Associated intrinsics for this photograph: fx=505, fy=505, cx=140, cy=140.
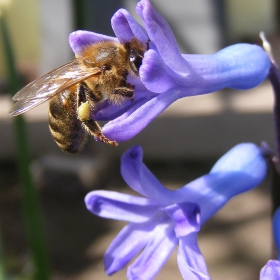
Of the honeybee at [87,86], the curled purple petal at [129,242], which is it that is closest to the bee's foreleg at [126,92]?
the honeybee at [87,86]

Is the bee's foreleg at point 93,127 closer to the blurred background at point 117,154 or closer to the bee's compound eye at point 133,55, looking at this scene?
the bee's compound eye at point 133,55

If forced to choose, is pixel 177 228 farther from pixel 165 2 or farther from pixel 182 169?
pixel 165 2

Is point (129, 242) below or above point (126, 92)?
below

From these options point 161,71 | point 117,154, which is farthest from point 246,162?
point 117,154

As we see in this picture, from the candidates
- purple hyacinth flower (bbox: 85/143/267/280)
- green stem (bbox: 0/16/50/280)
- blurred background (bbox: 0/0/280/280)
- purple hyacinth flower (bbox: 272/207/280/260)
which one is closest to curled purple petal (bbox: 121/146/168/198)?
purple hyacinth flower (bbox: 85/143/267/280)

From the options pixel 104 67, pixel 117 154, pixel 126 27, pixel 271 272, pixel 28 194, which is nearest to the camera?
pixel 271 272

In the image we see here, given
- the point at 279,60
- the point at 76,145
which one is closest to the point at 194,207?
the point at 76,145

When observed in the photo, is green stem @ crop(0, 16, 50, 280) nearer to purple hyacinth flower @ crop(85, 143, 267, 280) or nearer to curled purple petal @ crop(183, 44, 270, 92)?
purple hyacinth flower @ crop(85, 143, 267, 280)

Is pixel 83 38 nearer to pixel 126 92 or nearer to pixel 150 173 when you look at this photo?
pixel 126 92
